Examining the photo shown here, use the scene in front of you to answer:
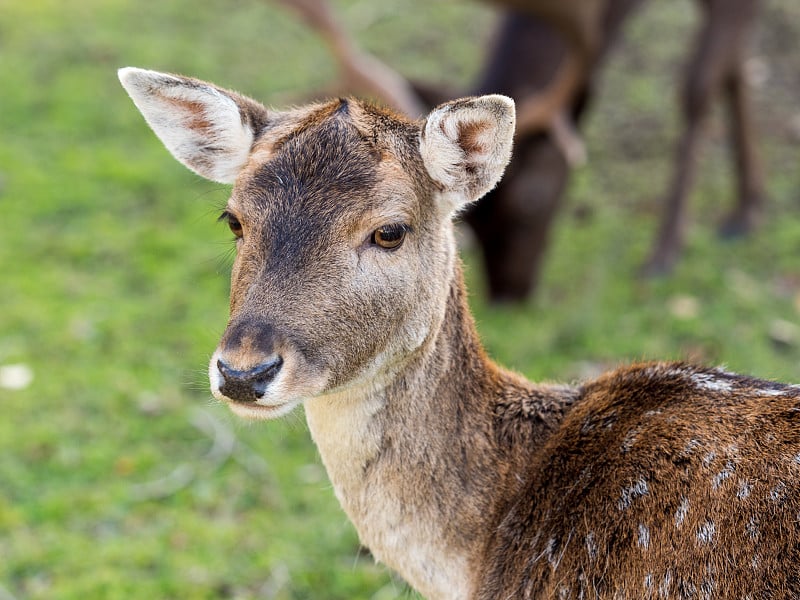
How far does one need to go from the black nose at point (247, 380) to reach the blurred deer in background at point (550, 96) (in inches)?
156

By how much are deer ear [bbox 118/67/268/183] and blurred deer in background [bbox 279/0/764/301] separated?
3.21 metres

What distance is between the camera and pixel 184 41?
9.93m

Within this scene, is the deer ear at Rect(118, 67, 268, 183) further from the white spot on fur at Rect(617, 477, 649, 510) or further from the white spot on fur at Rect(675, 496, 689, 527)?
the white spot on fur at Rect(675, 496, 689, 527)

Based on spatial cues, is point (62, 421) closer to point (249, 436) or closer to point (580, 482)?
point (249, 436)

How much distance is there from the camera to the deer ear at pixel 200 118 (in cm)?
287

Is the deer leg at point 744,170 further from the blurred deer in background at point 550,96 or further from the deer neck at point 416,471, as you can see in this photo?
the deer neck at point 416,471

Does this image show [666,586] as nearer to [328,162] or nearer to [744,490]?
[744,490]

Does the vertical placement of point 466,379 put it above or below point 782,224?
above

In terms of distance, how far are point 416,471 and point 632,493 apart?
602 mm

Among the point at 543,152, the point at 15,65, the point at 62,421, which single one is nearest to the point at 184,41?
the point at 15,65

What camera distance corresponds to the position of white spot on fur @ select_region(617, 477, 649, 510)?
2580mm

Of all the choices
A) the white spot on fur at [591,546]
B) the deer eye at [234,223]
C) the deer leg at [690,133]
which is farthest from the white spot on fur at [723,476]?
the deer leg at [690,133]

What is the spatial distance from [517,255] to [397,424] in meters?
4.13

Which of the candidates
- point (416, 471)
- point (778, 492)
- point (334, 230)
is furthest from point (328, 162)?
point (778, 492)
